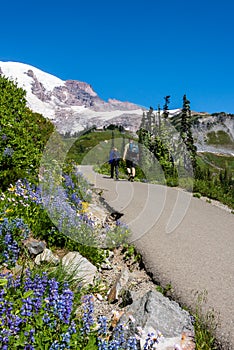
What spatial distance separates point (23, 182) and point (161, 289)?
12.8 feet

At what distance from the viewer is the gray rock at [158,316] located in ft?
13.6

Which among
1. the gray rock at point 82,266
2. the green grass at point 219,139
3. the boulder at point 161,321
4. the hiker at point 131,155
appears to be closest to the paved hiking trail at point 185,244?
the boulder at point 161,321

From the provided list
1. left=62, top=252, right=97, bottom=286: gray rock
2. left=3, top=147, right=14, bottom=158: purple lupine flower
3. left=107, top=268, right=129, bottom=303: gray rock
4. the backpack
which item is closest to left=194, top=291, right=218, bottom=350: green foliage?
left=107, top=268, right=129, bottom=303: gray rock

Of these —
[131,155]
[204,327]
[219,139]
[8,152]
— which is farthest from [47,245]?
[219,139]

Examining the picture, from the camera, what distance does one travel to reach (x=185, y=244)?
282 inches

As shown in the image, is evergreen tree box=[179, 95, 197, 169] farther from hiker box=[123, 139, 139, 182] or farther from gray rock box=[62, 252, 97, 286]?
gray rock box=[62, 252, 97, 286]

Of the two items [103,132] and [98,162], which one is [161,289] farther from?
[98,162]

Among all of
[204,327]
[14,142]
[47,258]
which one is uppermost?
[14,142]

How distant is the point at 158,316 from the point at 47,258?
2085mm

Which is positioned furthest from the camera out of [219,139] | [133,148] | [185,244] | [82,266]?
[219,139]

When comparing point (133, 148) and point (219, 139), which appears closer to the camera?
point (133, 148)

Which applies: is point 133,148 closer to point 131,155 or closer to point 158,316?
point 131,155

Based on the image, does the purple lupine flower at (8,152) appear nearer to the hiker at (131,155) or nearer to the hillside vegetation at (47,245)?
the hillside vegetation at (47,245)

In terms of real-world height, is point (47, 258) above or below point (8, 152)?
below
